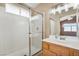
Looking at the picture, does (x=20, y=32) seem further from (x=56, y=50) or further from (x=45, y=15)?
(x=56, y=50)

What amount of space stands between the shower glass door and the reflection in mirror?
175mm

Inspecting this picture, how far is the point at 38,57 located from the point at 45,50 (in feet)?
0.47

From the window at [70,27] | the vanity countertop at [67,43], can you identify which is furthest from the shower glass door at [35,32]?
the window at [70,27]

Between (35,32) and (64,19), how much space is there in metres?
0.46

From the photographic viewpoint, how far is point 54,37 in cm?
144

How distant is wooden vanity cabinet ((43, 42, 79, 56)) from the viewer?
4.43ft

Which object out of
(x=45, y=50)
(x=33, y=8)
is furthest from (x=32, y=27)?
(x=45, y=50)

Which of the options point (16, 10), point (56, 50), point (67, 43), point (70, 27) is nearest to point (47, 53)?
point (56, 50)

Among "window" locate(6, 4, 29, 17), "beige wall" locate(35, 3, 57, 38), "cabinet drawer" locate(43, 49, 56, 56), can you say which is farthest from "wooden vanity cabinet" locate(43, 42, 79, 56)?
"window" locate(6, 4, 29, 17)

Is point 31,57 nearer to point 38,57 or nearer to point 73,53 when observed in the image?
point 38,57

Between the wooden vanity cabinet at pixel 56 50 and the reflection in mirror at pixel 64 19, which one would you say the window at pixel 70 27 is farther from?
the wooden vanity cabinet at pixel 56 50

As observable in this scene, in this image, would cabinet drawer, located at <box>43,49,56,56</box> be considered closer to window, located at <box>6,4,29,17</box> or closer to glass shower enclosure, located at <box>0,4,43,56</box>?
glass shower enclosure, located at <box>0,4,43,56</box>

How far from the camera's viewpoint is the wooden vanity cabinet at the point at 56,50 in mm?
1352

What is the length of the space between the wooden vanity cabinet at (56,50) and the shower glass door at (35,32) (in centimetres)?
9
